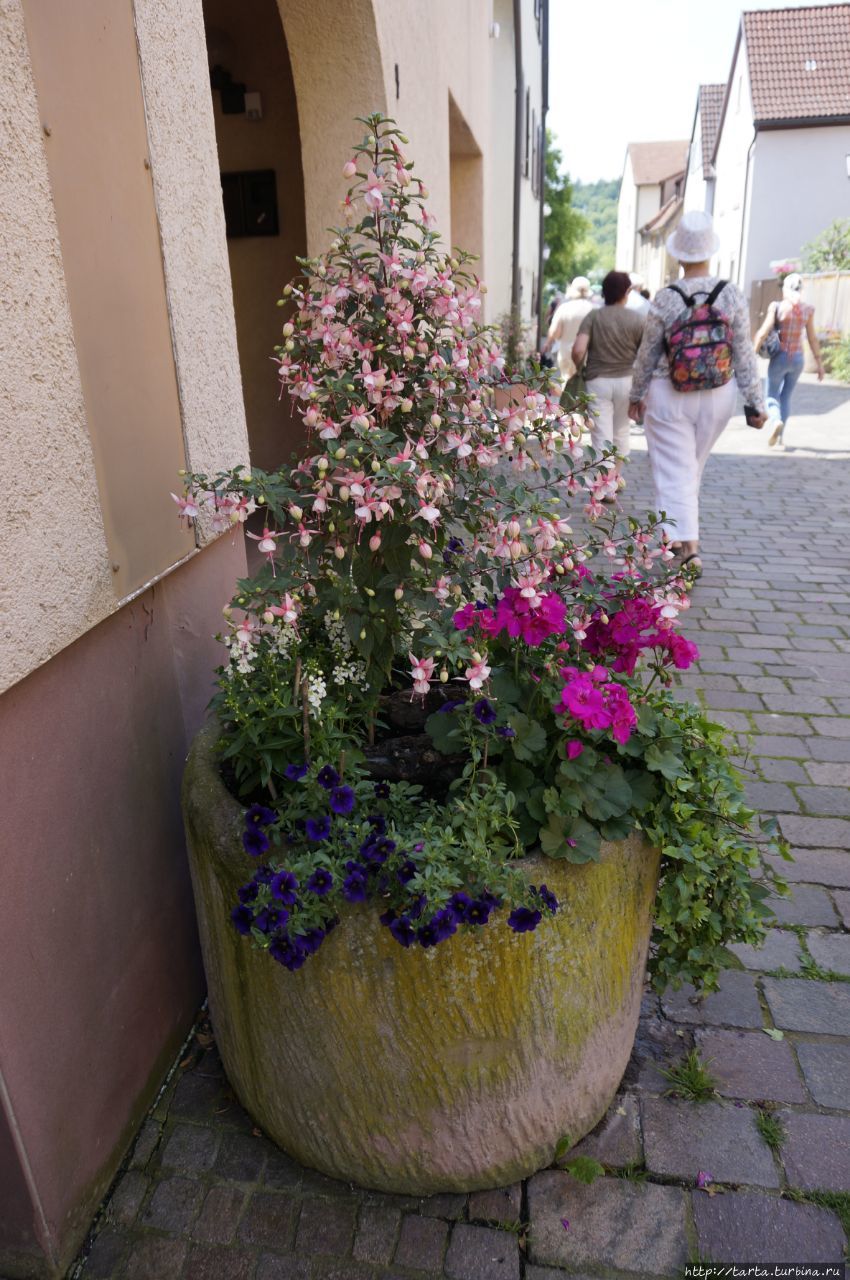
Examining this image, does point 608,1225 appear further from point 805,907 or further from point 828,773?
point 828,773

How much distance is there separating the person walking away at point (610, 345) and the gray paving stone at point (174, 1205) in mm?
6291

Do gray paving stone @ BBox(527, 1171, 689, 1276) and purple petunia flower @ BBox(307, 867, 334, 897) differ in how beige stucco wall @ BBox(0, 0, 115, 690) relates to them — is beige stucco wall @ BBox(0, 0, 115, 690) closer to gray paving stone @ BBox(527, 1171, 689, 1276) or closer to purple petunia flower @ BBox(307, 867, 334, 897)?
purple petunia flower @ BBox(307, 867, 334, 897)

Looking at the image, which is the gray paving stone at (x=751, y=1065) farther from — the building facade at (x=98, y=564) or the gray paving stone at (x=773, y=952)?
the building facade at (x=98, y=564)

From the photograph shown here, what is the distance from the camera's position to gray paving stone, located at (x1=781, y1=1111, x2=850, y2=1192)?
2055 millimetres

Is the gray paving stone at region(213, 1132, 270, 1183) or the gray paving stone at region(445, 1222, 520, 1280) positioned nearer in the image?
the gray paving stone at region(445, 1222, 520, 1280)

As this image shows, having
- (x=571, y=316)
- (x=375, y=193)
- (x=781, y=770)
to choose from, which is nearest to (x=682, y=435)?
(x=781, y=770)

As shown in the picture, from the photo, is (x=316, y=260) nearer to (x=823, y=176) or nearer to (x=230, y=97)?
(x=230, y=97)

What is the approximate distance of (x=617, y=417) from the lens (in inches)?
312

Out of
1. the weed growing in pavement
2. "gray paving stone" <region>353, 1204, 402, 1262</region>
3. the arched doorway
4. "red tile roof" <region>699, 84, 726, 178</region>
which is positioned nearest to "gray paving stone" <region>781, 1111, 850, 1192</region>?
the weed growing in pavement

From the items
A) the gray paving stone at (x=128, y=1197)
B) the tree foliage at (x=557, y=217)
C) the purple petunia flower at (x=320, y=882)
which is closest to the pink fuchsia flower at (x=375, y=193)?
the purple petunia flower at (x=320, y=882)

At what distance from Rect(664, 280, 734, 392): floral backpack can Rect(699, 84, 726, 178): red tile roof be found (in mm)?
40173

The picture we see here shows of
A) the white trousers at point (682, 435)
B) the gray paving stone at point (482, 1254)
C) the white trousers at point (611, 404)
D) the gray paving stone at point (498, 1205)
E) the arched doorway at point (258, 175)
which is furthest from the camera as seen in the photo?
the white trousers at point (611, 404)

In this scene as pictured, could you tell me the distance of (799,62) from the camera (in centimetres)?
2983

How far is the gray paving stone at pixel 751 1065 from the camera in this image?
229cm
